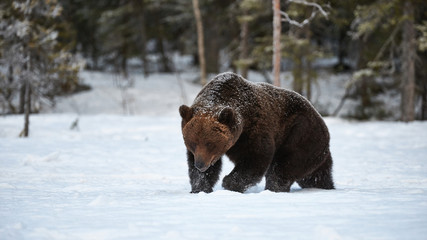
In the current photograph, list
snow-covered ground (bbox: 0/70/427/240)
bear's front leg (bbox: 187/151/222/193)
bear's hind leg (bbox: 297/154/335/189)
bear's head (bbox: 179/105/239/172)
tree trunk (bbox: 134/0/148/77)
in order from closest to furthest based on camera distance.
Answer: snow-covered ground (bbox: 0/70/427/240), bear's head (bbox: 179/105/239/172), bear's front leg (bbox: 187/151/222/193), bear's hind leg (bbox: 297/154/335/189), tree trunk (bbox: 134/0/148/77)

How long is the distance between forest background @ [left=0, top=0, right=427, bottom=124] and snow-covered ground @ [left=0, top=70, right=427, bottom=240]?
219 cm

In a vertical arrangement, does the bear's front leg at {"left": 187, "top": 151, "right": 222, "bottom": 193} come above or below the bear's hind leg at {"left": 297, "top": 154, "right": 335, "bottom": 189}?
above

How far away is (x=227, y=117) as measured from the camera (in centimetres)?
456

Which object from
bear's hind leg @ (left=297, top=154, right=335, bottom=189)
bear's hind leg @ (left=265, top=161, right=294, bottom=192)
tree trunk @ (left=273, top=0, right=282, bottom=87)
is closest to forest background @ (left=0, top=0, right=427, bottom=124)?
tree trunk @ (left=273, top=0, right=282, bottom=87)

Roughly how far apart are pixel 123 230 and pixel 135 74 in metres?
29.4

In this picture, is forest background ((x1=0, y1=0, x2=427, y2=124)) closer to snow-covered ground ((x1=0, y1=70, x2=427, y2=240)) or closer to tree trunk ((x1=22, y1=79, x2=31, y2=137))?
tree trunk ((x1=22, y1=79, x2=31, y2=137))

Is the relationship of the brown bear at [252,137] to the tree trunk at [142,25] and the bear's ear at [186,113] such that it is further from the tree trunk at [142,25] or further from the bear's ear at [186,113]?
the tree trunk at [142,25]

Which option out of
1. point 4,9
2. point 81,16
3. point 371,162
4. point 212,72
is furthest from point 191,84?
point 371,162

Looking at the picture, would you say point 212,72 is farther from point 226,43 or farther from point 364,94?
point 364,94

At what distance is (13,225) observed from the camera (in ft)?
9.56

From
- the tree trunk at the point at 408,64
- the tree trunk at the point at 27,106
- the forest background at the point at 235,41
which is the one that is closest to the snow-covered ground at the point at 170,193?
the tree trunk at the point at 27,106

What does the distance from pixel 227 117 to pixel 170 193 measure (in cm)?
117

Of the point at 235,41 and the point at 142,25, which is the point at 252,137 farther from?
the point at 142,25

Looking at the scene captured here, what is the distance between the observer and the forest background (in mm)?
12109
